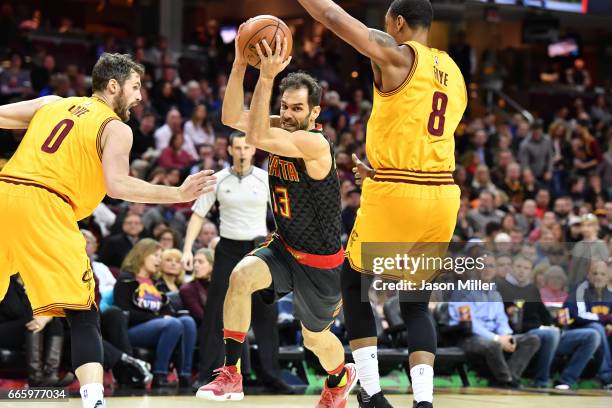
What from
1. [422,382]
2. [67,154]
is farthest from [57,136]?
[422,382]

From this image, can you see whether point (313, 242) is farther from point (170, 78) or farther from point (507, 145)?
point (507, 145)

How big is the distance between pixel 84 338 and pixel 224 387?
128 cm

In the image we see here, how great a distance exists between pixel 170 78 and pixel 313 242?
33.6ft

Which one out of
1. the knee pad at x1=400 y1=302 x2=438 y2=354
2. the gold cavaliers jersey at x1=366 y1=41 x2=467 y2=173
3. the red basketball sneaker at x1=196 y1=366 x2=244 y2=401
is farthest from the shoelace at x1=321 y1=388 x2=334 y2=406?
the gold cavaliers jersey at x1=366 y1=41 x2=467 y2=173

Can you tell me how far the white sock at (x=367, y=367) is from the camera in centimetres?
615

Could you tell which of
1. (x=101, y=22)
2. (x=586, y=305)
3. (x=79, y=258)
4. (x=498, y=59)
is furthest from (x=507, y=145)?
(x=79, y=258)

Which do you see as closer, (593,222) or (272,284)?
(272,284)

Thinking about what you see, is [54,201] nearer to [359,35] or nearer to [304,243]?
[304,243]

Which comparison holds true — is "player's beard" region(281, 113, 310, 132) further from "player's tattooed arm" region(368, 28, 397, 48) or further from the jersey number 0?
the jersey number 0

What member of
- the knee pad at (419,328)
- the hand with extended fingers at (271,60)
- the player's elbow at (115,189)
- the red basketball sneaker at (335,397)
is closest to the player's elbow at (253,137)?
the hand with extended fingers at (271,60)

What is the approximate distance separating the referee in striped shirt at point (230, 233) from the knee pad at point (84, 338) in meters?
3.29

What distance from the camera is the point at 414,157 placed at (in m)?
5.94

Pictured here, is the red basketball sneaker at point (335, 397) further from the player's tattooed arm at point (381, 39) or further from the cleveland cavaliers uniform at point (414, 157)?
the player's tattooed arm at point (381, 39)

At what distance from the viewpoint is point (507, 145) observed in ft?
57.5
